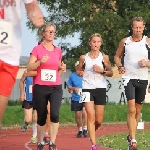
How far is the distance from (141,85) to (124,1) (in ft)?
92.0

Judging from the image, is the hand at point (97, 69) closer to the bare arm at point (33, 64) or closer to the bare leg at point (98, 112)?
the bare leg at point (98, 112)

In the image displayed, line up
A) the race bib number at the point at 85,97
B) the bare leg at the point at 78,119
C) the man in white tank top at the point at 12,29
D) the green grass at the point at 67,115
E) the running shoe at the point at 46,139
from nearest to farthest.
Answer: the man in white tank top at the point at 12,29 < the race bib number at the point at 85,97 < the running shoe at the point at 46,139 < the bare leg at the point at 78,119 < the green grass at the point at 67,115

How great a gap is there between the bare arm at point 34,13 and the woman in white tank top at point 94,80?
5.05 metres

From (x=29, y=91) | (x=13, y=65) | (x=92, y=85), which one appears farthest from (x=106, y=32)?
(x=13, y=65)

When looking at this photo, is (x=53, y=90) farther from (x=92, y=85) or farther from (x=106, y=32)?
(x=106, y=32)

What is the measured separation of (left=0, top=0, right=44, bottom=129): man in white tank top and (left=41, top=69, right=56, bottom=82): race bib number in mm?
4560

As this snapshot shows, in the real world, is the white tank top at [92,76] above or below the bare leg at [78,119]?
above

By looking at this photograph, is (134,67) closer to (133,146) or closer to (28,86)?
(133,146)

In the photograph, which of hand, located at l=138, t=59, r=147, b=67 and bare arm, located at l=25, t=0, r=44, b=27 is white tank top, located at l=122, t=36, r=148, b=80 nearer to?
hand, located at l=138, t=59, r=147, b=67

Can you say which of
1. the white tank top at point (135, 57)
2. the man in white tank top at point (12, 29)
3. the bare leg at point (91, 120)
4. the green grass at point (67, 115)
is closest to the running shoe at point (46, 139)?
the bare leg at point (91, 120)

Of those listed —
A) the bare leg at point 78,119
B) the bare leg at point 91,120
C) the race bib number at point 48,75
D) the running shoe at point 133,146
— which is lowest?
the running shoe at point 133,146

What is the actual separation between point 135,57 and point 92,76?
0.85 meters

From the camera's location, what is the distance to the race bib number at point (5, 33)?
246 inches

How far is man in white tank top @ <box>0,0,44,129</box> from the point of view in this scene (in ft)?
20.4
